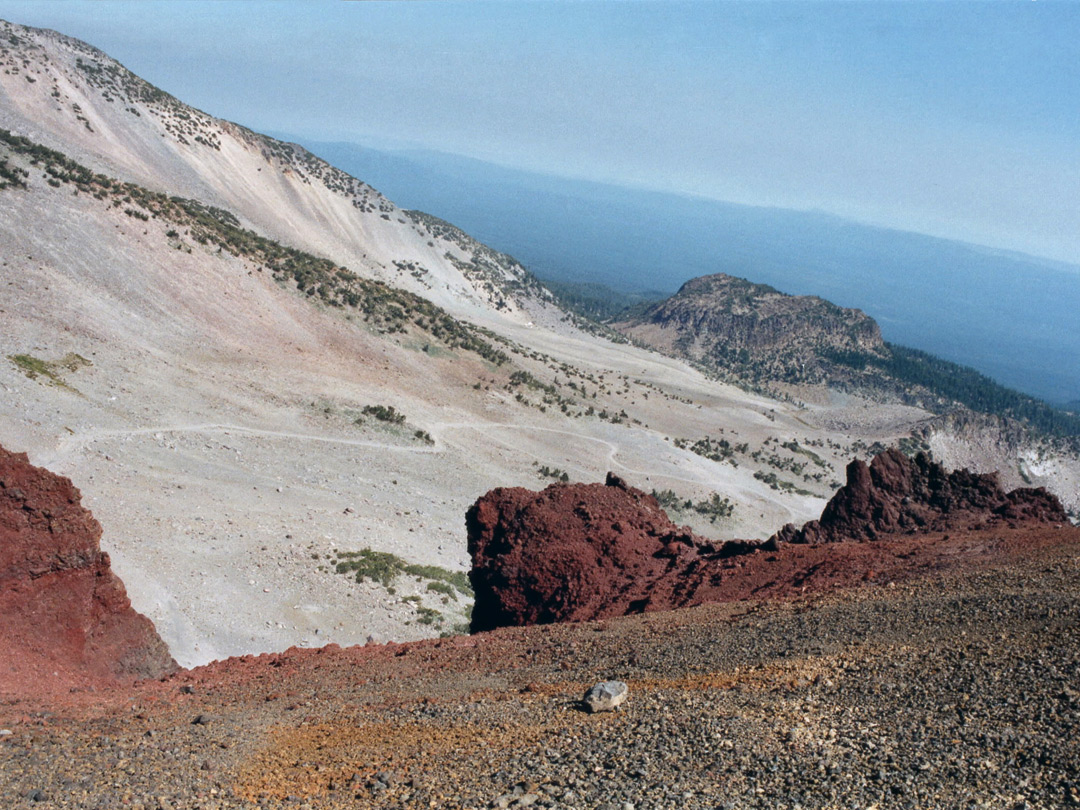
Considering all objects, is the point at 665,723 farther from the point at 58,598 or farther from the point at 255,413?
the point at 255,413

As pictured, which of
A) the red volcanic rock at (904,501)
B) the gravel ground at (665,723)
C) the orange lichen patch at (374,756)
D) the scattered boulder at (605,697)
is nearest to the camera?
the gravel ground at (665,723)

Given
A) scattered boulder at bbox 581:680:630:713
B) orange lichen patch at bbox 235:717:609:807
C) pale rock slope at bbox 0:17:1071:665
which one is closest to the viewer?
orange lichen patch at bbox 235:717:609:807

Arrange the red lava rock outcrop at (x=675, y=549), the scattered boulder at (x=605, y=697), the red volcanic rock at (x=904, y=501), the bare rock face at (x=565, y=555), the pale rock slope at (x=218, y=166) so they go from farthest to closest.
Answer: the pale rock slope at (x=218, y=166)
the red volcanic rock at (x=904, y=501)
the bare rock face at (x=565, y=555)
the red lava rock outcrop at (x=675, y=549)
the scattered boulder at (x=605, y=697)

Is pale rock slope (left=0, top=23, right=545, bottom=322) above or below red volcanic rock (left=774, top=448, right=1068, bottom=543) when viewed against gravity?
above

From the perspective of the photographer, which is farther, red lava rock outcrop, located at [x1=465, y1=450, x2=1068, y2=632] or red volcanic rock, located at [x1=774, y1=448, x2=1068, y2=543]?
red volcanic rock, located at [x1=774, y1=448, x2=1068, y2=543]

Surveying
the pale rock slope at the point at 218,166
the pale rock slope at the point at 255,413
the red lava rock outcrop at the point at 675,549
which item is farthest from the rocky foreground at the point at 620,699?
the pale rock slope at the point at 218,166

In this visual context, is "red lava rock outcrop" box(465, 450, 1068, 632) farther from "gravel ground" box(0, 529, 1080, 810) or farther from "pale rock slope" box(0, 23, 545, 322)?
"pale rock slope" box(0, 23, 545, 322)

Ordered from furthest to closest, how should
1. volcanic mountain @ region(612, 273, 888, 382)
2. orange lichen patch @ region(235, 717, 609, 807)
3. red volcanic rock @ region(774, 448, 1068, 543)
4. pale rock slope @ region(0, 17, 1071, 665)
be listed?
volcanic mountain @ region(612, 273, 888, 382), pale rock slope @ region(0, 17, 1071, 665), red volcanic rock @ region(774, 448, 1068, 543), orange lichen patch @ region(235, 717, 609, 807)

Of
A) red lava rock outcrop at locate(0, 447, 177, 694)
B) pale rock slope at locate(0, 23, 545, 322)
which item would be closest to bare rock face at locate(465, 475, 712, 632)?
red lava rock outcrop at locate(0, 447, 177, 694)

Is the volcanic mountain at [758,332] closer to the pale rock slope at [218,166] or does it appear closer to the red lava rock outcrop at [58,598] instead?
the pale rock slope at [218,166]
